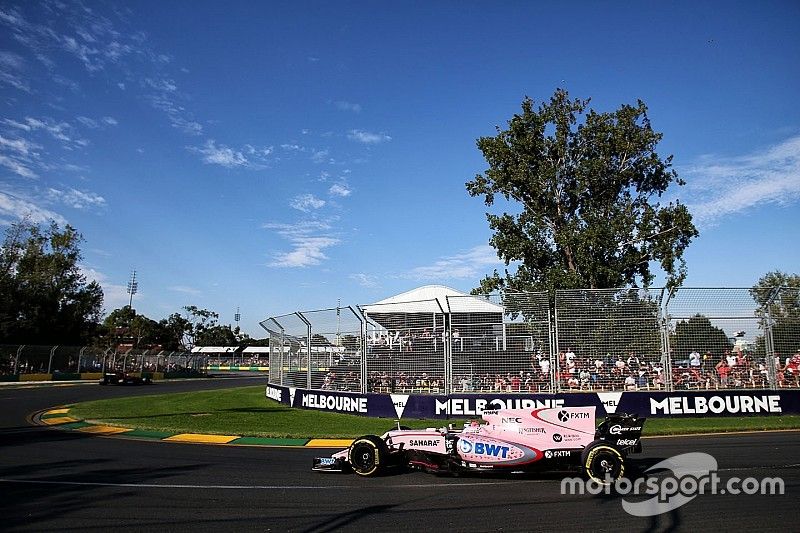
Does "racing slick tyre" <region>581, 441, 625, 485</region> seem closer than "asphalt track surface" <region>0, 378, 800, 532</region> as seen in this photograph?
No

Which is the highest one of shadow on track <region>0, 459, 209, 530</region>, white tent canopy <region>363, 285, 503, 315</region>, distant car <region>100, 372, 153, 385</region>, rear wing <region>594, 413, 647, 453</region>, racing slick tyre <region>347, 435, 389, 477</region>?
white tent canopy <region>363, 285, 503, 315</region>

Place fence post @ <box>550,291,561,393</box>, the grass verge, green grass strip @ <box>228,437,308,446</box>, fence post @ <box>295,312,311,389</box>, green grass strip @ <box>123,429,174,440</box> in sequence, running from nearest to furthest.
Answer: green grass strip @ <box>228,437,308,446</box>
green grass strip @ <box>123,429,174,440</box>
the grass verge
fence post @ <box>550,291,561,393</box>
fence post @ <box>295,312,311,389</box>

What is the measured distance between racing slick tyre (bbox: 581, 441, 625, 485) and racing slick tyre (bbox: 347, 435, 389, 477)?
3.10 meters

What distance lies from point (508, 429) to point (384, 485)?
7.22 ft

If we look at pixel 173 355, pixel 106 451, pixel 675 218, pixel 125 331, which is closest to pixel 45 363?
pixel 173 355

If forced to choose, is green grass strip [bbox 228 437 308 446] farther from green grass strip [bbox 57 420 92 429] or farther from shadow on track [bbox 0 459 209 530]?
green grass strip [bbox 57 420 92 429]

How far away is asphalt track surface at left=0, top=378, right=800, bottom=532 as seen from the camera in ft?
19.8

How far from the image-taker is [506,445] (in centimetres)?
856

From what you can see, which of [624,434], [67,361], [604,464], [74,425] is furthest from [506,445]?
[67,361]

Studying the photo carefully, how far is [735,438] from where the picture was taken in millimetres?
12508

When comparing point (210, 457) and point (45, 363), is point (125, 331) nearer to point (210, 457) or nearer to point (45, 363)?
point (45, 363)

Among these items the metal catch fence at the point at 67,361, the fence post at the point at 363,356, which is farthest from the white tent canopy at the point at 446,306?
the metal catch fence at the point at 67,361

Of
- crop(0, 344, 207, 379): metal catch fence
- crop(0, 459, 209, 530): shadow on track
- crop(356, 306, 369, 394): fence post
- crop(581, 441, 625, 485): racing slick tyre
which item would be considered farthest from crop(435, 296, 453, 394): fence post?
crop(0, 344, 207, 379): metal catch fence

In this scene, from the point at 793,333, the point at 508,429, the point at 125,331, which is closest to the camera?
the point at 508,429
